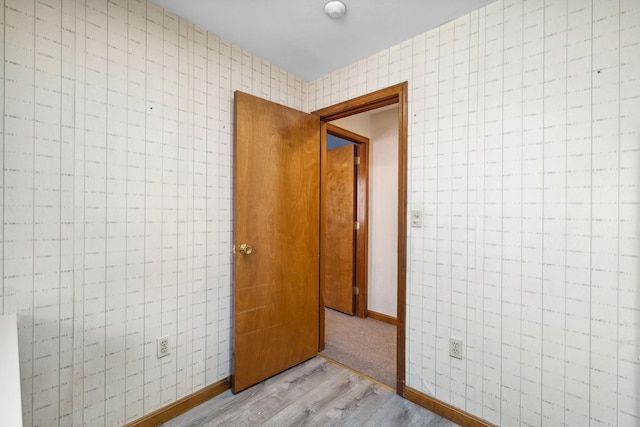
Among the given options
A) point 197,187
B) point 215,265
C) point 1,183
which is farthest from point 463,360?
point 1,183

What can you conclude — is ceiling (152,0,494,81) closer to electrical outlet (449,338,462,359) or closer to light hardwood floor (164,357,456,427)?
electrical outlet (449,338,462,359)

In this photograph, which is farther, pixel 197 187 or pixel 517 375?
pixel 197 187

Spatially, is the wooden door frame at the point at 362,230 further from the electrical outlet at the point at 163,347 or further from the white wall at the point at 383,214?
the electrical outlet at the point at 163,347

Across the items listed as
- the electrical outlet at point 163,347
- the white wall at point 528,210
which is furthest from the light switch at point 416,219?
the electrical outlet at point 163,347

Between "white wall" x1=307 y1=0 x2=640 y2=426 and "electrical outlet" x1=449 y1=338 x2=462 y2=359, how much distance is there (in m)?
0.03

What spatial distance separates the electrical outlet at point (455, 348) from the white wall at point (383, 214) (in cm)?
142

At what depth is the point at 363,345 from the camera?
2637 mm

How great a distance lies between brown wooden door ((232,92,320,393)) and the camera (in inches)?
75.6

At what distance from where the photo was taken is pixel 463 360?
1.67 meters

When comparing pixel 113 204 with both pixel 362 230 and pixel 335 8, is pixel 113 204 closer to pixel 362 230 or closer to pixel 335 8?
pixel 335 8

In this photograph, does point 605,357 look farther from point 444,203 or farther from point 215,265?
point 215,265

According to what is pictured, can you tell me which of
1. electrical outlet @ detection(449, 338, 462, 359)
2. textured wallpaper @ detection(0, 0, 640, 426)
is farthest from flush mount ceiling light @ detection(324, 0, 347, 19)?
electrical outlet @ detection(449, 338, 462, 359)

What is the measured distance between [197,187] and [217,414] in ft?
4.50

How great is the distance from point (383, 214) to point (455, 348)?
1.79 metres
